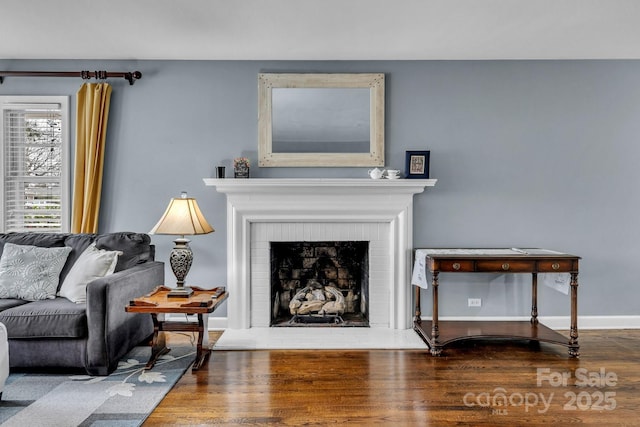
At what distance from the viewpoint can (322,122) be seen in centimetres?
393

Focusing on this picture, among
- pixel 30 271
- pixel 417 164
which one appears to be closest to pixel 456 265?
pixel 417 164

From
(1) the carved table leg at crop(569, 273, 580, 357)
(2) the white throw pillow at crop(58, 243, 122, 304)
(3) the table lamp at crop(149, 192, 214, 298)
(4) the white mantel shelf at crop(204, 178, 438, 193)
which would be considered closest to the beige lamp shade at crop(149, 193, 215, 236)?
(3) the table lamp at crop(149, 192, 214, 298)

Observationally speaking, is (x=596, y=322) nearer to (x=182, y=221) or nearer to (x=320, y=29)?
(x=320, y=29)

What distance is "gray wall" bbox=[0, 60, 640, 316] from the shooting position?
3938 millimetres

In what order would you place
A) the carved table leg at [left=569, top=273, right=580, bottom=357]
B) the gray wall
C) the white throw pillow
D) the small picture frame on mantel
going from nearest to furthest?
the white throw pillow, the carved table leg at [left=569, top=273, right=580, bottom=357], the small picture frame on mantel, the gray wall

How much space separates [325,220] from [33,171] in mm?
2779

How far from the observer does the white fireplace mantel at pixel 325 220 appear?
Result: 3.85 meters

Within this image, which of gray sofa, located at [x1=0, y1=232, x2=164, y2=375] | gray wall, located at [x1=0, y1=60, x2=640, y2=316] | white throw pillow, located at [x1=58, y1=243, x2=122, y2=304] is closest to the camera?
gray sofa, located at [x1=0, y1=232, x2=164, y2=375]

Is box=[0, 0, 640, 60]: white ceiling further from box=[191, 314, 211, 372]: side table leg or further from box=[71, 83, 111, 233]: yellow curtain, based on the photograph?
box=[191, 314, 211, 372]: side table leg

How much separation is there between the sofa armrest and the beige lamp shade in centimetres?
42

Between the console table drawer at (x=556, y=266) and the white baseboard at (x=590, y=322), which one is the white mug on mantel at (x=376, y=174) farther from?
the white baseboard at (x=590, y=322)

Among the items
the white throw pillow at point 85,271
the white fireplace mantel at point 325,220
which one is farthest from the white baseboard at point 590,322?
the white throw pillow at point 85,271

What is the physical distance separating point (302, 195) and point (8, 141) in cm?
281

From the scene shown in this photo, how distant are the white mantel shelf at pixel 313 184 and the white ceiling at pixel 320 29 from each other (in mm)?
1123
